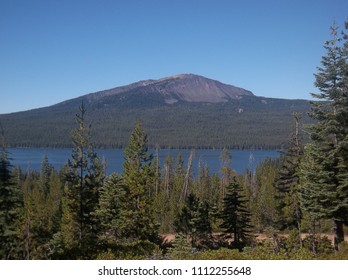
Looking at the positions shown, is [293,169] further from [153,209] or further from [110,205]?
[110,205]

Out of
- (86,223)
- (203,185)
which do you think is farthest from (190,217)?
(203,185)

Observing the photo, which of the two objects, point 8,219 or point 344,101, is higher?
point 344,101

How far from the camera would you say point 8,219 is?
63.2ft

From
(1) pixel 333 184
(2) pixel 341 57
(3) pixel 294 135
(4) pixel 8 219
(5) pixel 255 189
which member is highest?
(2) pixel 341 57

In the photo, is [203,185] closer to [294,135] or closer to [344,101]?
[294,135]

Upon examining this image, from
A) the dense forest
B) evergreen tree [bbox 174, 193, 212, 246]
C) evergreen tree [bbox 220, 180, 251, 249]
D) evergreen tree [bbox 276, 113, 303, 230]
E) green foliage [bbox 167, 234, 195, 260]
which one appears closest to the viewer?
green foliage [bbox 167, 234, 195, 260]

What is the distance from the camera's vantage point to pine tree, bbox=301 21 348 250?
17.3 meters

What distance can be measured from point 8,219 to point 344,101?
17.8 metres

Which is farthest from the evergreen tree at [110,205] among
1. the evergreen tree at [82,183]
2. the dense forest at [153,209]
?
the evergreen tree at [82,183]

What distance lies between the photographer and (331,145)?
1858cm

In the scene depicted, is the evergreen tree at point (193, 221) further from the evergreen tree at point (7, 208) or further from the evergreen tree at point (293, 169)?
the evergreen tree at point (7, 208)

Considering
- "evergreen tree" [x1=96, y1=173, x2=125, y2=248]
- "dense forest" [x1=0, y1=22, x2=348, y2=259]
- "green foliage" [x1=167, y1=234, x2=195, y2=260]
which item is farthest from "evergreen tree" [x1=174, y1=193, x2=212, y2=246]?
"green foliage" [x1=167, y1=234, x2=195, y2=260]

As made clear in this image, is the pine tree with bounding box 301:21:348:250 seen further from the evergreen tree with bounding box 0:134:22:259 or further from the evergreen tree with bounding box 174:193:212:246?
the evergreen tree with bounding box 0:134:22:259

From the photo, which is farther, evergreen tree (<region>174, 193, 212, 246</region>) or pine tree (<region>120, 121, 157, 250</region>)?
evergreen tree (<region>174, 193, 212, 246</region>)
